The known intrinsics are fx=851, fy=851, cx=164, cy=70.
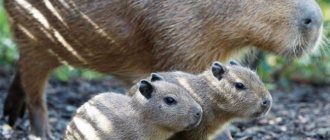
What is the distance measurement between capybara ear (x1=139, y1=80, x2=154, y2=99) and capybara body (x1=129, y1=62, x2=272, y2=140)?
0.28 meters

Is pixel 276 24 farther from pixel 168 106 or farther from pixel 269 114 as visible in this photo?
pixel 269 114

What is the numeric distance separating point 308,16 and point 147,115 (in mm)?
1680

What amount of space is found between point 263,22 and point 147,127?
5.19ft

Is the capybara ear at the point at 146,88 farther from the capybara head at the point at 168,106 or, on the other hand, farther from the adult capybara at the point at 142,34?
the adult capybara at the point at 142,34

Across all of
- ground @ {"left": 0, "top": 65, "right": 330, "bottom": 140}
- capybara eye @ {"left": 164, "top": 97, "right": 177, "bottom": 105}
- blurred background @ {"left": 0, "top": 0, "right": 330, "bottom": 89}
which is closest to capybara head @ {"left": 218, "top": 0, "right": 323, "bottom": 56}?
ground @ {"left": 0, "top": 65, "right": 330, "bottom": 140}

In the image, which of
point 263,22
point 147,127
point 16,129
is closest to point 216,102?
point 147,127

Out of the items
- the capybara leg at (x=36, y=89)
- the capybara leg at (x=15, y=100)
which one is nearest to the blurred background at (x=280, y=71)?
the capybara leg at (x=15, y=100)

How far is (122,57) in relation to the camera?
22.4 ft

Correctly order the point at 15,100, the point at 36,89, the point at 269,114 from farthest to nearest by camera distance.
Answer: the point at 269,114, the point at 15,100, the point at 36,89

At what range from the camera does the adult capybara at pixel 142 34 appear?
6.17 metres

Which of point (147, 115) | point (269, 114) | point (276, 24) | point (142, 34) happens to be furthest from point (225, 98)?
point (269, 114)

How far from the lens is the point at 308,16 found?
19.9 feet

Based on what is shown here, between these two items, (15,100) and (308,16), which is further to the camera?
(15,100)

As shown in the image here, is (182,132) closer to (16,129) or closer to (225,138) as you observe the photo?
(225,138)
